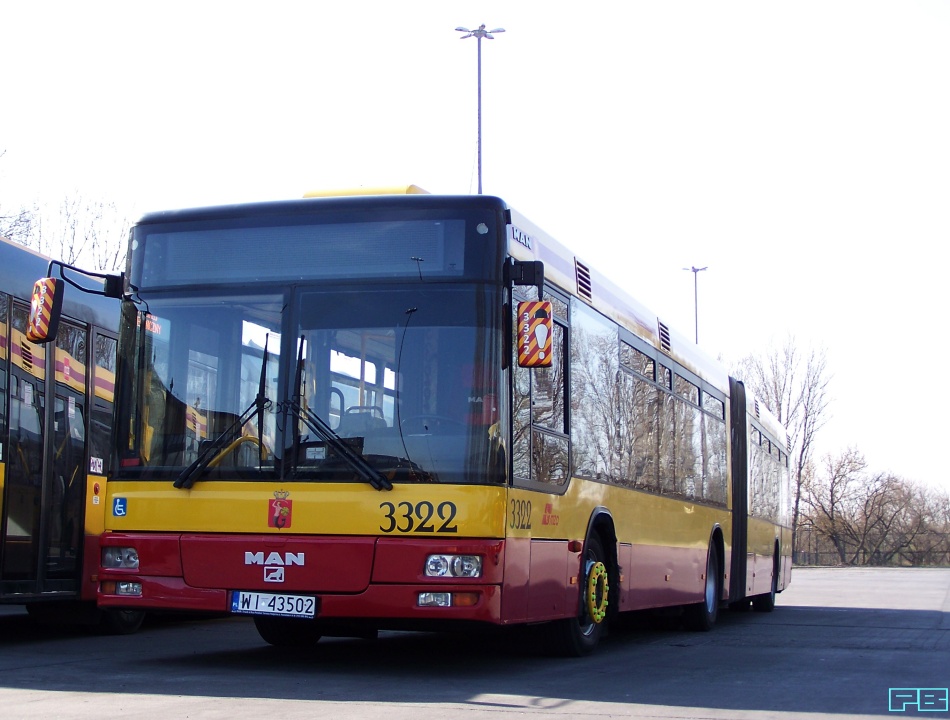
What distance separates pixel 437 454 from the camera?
341 inches

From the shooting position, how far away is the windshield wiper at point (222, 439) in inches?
353

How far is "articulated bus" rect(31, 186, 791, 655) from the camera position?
8656mm

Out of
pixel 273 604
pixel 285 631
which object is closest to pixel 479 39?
pixel 285 631

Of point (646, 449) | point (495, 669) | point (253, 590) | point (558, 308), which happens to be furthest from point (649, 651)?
point (253, 590)

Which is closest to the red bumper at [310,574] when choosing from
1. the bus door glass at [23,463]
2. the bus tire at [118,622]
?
the bus door glass at [23,463]

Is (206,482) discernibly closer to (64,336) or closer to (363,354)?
(363,354)

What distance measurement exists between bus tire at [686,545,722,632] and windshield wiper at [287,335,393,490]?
7.68 metres

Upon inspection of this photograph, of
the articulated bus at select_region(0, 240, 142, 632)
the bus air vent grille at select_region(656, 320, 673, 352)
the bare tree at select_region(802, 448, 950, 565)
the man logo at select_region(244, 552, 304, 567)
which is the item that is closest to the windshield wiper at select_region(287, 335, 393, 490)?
the man logo at select_region(244, 552, 304, 567)

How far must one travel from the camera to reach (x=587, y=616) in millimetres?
10656

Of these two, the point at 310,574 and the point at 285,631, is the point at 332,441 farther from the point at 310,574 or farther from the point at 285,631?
the point at 285,631

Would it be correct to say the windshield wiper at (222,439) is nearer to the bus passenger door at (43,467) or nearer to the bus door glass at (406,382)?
the bus door glass at (406,382)

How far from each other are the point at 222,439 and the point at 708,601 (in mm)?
8406

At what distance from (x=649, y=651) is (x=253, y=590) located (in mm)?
4473

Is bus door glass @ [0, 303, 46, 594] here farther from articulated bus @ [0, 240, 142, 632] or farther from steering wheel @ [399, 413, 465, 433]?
steering wheel @ [399, 413, 465, 433]
